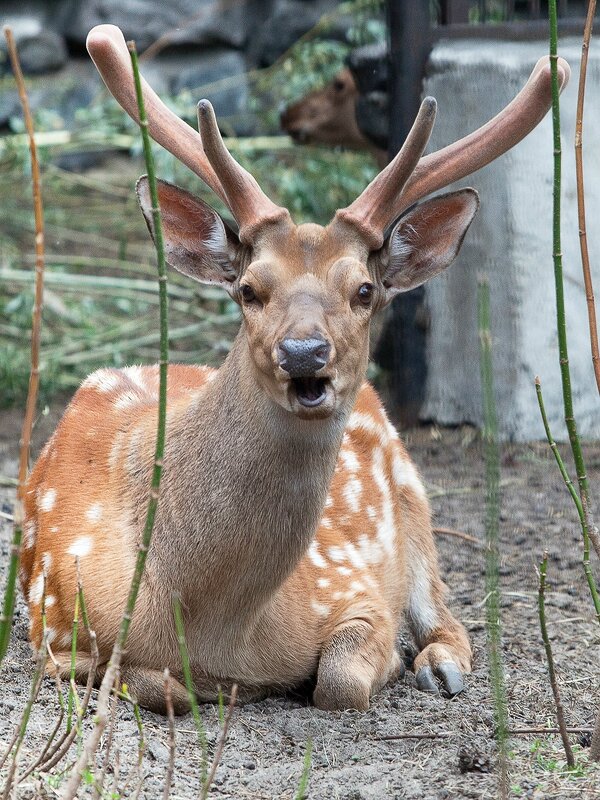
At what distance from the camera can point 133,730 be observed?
3174 millimetres

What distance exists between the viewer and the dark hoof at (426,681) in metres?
3.91

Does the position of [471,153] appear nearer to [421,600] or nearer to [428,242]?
[428,242]

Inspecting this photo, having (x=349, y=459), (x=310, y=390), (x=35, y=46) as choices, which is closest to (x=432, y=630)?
(x=349, y=459)

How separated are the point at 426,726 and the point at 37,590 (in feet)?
3.72

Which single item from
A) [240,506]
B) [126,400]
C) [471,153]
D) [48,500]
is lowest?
[48,500]

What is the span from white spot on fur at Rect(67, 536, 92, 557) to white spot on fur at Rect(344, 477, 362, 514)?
1.03m

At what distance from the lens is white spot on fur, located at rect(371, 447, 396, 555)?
14.2ft

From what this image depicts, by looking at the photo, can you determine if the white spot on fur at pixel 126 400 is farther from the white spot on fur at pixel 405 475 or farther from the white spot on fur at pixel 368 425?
the white spot on fur at pixel 405 475

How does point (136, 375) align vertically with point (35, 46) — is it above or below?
below

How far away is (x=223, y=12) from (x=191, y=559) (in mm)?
8036

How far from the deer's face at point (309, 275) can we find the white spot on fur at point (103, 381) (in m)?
0.75

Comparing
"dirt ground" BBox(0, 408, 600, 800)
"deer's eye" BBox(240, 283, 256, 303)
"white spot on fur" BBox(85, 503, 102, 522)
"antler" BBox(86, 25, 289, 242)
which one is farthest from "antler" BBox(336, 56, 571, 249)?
"dirt ground" BBox(0, 408, 600, 800)

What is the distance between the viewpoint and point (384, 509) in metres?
4.41

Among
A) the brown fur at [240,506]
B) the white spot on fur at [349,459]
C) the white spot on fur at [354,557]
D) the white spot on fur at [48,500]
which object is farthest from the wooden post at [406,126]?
the white spot on fur at [48,500]
